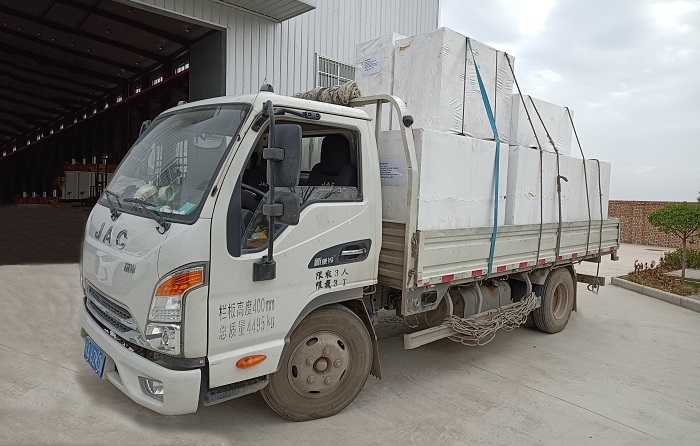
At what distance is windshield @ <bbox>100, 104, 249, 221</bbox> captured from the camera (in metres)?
2.96

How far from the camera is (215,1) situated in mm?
7816

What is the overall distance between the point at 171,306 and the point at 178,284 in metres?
0.14

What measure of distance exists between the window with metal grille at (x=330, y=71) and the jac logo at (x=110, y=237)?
703 centimetres

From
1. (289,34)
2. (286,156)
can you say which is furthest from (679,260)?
(286,156)

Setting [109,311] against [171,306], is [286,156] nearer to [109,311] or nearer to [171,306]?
[171,306]

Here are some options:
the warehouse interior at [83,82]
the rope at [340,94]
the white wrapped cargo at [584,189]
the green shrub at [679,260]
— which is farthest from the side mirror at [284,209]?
the green shrub at [679,260]

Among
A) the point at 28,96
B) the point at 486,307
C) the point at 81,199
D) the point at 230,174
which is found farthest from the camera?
the point at 81,199

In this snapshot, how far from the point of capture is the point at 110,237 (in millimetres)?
3166

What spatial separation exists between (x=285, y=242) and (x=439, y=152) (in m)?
1.64

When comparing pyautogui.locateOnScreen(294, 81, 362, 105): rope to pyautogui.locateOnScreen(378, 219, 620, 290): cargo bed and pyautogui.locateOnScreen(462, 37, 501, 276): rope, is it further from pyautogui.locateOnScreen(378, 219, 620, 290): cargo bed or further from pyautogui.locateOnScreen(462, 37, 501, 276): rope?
pyautogui.locateOnScreen(462, 37, 501, 276): rope

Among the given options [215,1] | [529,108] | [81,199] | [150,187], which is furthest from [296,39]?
[81,199]

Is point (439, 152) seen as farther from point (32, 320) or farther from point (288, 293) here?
point (32, 320)

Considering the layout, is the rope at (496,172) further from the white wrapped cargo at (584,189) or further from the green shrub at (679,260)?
the green shrub at (679,260)

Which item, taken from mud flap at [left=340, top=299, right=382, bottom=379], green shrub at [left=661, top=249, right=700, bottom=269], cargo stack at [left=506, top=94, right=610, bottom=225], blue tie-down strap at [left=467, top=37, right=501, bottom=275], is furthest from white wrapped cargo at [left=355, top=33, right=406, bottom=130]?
green shrub at [left=661, top=249, right=700, bottom=269]
